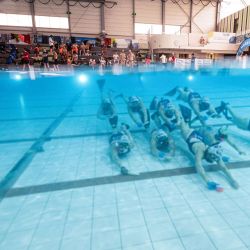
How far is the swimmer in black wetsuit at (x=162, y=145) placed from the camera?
16.5 feet

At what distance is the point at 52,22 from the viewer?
838 inches

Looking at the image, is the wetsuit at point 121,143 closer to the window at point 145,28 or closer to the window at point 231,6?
the window at point 145,28

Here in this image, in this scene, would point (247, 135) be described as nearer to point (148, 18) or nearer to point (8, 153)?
point (8, 153)

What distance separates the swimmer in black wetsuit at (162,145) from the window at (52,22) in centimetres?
1994

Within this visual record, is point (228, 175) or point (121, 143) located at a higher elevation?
point (121, 143)

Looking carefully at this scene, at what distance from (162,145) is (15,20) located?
67.7 ft

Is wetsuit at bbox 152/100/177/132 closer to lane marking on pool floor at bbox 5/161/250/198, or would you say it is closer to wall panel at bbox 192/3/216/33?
lane marking on pool floor at bbox 5/161/250/198

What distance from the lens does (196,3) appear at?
23734 mm

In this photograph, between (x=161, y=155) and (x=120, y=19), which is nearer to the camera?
(x=161, y=155)

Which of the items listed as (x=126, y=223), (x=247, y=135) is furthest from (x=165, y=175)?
(x=247, y=135)

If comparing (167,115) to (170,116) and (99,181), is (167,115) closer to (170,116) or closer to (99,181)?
(170,116)

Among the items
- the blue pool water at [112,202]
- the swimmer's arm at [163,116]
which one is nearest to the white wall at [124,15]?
the swimmer's arm at [163,116]

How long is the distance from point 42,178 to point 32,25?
20.3m

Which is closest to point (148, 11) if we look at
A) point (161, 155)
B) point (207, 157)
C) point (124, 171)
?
point (161, 155)
